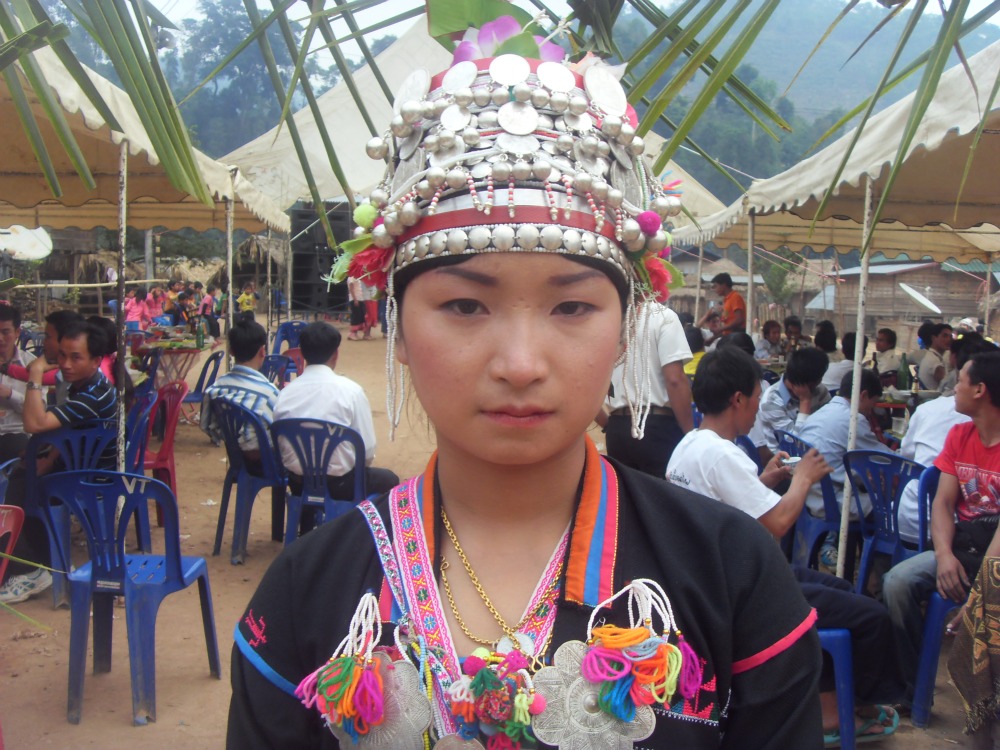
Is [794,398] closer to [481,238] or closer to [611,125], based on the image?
[611,125]

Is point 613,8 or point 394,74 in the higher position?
point 394,74

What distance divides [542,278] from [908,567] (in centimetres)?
341

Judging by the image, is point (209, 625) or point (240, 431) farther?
point (240, 431)

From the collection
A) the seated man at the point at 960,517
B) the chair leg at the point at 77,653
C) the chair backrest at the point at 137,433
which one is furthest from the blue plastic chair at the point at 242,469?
the seated man at the point at 960,517

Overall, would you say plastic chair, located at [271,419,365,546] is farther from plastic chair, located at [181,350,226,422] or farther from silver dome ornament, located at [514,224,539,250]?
silver dome ornament, located at [514,224,539,250]

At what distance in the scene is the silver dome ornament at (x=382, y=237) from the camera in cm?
130

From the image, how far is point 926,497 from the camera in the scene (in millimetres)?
4078

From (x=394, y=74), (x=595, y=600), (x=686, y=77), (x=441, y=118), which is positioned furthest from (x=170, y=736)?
(x=394, y=74)

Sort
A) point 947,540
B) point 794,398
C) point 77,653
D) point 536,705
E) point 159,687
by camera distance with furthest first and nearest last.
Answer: point 794,398, point 159,687, point 947,540, point 77,653, point 536,705

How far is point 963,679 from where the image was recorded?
3.21m

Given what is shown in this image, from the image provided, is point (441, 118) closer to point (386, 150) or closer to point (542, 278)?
point (386, 150)

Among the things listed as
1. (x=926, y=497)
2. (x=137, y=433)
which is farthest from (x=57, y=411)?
(x=926, y=497)

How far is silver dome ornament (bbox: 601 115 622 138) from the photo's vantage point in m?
1.29

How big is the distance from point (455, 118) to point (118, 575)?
3162mm
